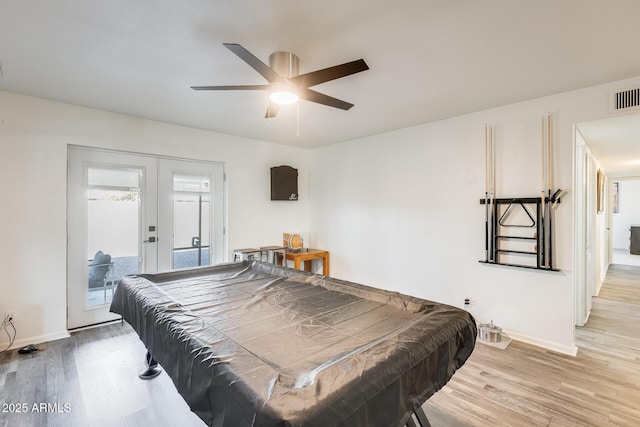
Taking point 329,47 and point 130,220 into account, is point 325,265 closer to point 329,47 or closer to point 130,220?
point 130,220

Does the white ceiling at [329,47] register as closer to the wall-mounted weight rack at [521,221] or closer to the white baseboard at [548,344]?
the wall-mounted weight rack at [521,221]

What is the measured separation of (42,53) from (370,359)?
295cm

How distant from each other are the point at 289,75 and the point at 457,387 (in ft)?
8.69

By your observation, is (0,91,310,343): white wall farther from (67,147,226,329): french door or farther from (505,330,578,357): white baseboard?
(505,330,578,357): white baseboard

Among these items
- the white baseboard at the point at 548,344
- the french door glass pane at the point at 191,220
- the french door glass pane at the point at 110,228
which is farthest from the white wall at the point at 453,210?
the french door glass pane at the point at 110,228

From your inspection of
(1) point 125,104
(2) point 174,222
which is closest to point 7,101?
(1) point 125,104

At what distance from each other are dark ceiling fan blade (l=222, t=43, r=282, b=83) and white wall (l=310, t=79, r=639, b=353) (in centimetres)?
250

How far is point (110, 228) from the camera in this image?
135 inches

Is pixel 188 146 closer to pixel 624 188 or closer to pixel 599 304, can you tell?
pixel 599 304

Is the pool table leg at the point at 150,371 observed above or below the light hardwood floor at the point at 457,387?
above

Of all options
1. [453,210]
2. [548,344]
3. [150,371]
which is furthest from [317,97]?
[548,344]

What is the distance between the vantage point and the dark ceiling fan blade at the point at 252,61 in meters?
1.50

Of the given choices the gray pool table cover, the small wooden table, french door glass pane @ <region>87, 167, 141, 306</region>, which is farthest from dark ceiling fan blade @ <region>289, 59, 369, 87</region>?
the small wooden table

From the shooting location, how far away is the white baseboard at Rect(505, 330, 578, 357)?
2711mm
